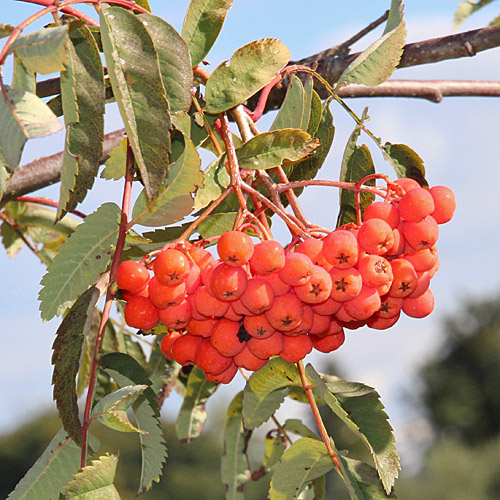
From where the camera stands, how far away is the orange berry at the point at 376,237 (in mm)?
788

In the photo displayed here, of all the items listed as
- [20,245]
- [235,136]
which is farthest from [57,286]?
[20,245]

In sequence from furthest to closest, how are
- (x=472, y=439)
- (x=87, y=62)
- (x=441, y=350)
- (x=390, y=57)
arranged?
(x=441, y=350) → (x=472, y=439) → (x=390, y=57) → (x=87, y=62)

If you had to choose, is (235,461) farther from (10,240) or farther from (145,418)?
(10,240)

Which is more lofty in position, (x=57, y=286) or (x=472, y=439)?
(x=57, y=286)

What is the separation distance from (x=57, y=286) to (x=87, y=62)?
11.7 inches

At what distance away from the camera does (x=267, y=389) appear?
41.8 inches

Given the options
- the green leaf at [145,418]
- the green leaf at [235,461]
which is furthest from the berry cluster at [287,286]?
the green leaf at [235,461]

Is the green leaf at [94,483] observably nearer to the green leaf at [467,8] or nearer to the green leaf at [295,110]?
the green leaf at [295,110]

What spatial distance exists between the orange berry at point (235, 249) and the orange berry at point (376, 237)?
136 millimetres

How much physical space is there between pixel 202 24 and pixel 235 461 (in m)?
0.90

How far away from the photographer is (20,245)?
6.19 feet

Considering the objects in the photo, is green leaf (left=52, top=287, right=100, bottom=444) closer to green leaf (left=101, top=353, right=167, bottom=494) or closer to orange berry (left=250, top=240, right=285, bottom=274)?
green leaf (left=101, top=353, right=167, bottom=494)

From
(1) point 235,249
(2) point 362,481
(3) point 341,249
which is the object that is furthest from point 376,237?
(2) point 362,481

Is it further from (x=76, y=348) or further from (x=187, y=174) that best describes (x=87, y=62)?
(x=76, y=348)
